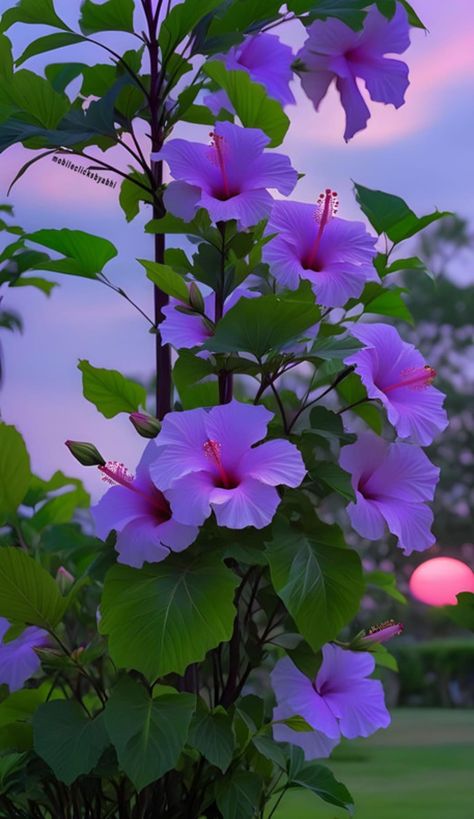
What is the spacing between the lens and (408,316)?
1.34 m

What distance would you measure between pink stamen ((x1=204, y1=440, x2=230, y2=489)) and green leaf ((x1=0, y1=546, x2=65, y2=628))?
0.24m

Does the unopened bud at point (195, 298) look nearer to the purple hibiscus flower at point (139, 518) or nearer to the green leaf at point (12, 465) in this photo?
the purple hibiscus flower at point (139, 518)

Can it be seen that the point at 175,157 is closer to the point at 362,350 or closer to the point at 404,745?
the point at 362,350

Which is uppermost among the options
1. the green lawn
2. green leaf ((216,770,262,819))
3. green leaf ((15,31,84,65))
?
green leaf ((15,31,84,65))

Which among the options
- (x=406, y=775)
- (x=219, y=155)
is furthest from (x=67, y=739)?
(x=406, y=775)

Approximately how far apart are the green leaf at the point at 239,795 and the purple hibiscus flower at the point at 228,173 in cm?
63

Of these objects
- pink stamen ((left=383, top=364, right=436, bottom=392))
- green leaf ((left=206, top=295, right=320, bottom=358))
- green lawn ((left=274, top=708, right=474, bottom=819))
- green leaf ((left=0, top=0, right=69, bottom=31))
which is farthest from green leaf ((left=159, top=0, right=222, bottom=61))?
green lawn ((left=274, top=708, right=474, bottom=819))

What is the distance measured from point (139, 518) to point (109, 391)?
23cm

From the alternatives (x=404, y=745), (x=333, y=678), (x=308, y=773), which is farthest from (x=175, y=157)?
(x=404, y=745)

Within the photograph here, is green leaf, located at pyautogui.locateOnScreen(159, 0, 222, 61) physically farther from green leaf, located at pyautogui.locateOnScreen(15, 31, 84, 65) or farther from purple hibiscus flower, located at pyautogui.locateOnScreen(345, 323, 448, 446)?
purple hibiscus flower, located at pyautogui.locateOnScreen(345, 323, 448, 446)

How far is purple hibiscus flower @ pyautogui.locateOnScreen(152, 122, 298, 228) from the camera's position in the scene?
116 cm

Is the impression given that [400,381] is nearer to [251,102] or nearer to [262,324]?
[262,324]

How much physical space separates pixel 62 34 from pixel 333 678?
0.90 m

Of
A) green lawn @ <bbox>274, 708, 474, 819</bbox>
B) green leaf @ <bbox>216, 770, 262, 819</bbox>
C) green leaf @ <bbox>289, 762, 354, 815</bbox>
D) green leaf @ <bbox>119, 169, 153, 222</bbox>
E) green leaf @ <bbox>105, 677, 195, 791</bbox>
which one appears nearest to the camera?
green leaf @ <bbox>105, 677, 195, 791</bbox>
